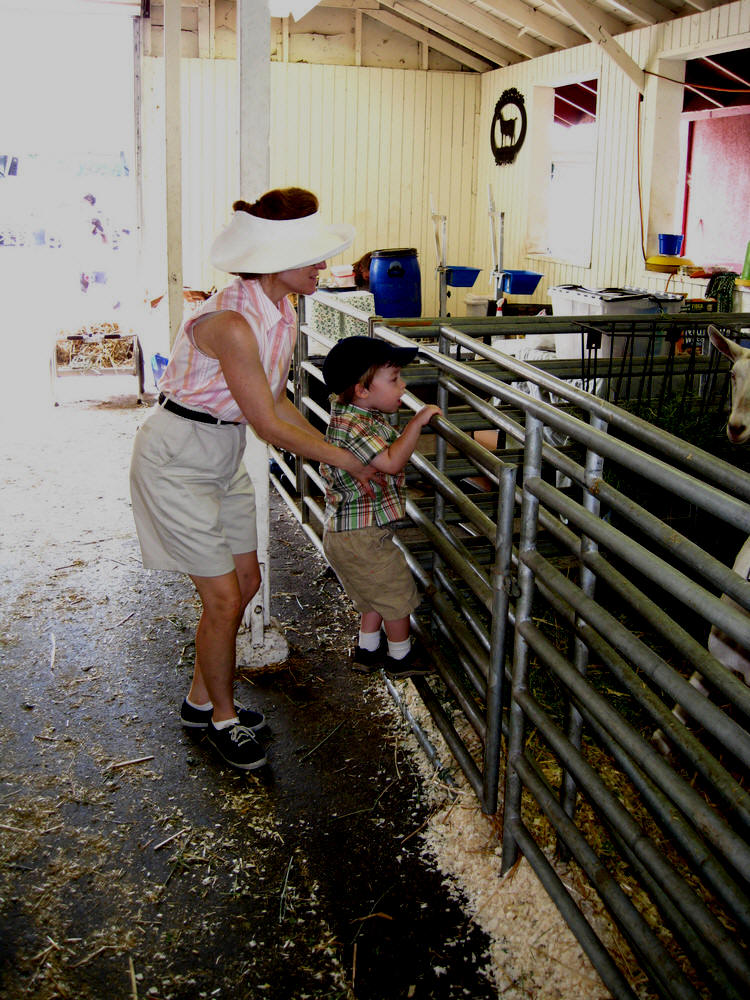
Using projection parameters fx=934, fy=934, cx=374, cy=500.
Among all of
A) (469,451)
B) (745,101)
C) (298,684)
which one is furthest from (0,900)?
(745,101)

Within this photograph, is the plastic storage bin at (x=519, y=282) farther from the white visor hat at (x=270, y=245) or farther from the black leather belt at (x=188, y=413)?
the black leather belt at (x=188, y=413)

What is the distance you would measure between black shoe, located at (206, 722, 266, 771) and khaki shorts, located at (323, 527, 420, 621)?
2.05 feet

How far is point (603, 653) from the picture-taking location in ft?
6.58

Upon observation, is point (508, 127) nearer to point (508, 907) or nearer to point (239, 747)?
point (239, 747)

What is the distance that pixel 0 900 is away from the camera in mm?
2424

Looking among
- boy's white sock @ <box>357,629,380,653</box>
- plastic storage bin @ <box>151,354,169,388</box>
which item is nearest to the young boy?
boy's white sock @ <box>357,629,380,653</box>

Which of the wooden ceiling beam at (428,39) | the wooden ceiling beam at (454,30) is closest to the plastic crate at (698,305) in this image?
the wooden ceiling beam at (454,30)

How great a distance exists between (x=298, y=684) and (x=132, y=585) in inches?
52.8

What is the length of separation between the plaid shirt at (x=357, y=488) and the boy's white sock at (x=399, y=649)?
457 mm

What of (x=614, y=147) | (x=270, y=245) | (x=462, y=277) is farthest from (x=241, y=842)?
(x=614, y=147)

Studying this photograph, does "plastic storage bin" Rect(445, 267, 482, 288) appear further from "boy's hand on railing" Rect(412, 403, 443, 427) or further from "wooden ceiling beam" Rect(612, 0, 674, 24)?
"boy's hand on railing" Rect(412, 403, 443, 427)

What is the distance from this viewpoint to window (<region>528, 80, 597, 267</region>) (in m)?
10.8

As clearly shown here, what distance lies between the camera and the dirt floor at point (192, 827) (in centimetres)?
222

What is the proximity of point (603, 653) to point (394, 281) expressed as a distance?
768 centimetres
